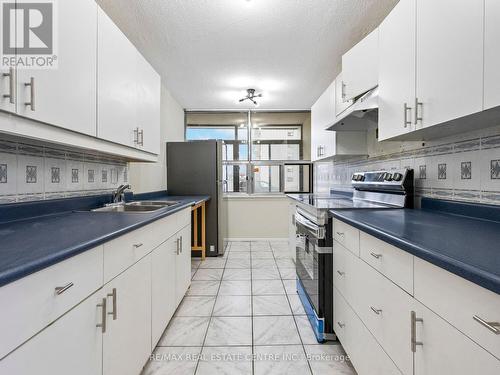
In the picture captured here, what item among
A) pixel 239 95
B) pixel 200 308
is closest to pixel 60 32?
pixel 200 308

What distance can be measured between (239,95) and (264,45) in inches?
55.9

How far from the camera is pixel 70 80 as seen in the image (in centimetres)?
117

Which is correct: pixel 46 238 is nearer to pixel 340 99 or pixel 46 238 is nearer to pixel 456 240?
pixel 456 240

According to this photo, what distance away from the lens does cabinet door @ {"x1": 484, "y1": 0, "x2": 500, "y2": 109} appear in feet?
2.82

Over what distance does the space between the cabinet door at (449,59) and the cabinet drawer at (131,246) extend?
5.05ft

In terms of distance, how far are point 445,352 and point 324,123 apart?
2.50 meters

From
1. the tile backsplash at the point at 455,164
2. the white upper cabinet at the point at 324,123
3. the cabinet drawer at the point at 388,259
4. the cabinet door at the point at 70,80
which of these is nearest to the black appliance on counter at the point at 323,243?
the tile backsplash at the point at 455,164

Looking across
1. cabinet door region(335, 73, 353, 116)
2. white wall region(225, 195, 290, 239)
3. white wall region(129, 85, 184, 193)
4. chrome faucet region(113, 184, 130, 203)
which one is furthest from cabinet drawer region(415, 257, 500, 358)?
white wall region(225, 195, 290, 239)

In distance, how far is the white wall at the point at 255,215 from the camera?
4527mm

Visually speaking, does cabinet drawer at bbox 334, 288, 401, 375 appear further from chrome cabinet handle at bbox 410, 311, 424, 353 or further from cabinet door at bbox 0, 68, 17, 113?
cabinet door at bbox 0, 68, 17, 113

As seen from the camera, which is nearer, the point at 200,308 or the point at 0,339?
the point at 0,339

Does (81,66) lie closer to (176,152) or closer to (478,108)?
(478,108)

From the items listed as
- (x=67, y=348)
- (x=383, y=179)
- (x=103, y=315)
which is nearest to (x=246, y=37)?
(x=383, y=179)

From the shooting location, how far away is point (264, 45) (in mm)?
2385
